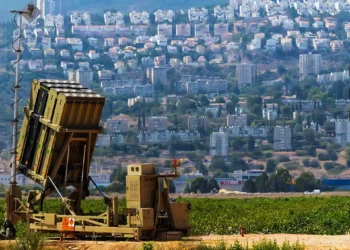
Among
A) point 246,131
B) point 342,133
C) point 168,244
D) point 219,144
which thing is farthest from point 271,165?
point 168,244

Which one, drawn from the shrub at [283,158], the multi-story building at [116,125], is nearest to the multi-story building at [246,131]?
the multi-story building at [116,125]

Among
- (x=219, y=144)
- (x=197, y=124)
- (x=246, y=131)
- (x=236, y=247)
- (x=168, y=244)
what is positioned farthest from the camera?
(x=197, y=124)

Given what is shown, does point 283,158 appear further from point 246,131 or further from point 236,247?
point 236,247

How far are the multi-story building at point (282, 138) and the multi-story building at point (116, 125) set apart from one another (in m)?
22.1

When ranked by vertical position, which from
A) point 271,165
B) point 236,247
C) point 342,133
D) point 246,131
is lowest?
point 271,165

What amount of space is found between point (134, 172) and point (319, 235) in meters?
5.36

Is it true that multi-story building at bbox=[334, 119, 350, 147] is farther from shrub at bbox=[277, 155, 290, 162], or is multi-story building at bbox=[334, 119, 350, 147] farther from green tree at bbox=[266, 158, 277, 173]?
green tree at bbox=[266, 158, 277, 173]

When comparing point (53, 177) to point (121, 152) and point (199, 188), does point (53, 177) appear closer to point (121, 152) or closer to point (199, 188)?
point (199, 188)

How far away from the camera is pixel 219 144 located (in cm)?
→ 18200

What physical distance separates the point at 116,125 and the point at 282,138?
80.2 ft

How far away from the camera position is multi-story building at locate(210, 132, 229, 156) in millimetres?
179250

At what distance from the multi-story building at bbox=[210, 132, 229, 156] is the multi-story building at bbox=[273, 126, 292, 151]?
6893 millimetres

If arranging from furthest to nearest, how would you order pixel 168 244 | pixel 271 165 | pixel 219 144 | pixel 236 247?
pixel 219 144
pixel 271 165
pixel 168 244
pixel 236 247

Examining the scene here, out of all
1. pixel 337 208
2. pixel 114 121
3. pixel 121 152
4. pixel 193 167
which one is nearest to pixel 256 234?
pixel 337 208
